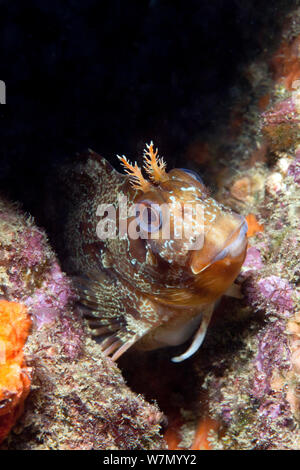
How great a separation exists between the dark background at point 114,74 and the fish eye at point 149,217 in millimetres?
2084

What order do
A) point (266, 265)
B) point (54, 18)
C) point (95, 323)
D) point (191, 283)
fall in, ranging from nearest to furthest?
1. point (191, 283)
2. point (266, 265)
3. point (95, 323)
4. point (54, 18)

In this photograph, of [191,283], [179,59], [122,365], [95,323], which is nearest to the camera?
[191,283]

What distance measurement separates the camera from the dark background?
17.0ft

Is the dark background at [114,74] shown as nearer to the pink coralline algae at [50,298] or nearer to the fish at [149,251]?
the fish at [149,251]

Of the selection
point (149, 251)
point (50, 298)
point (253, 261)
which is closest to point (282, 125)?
point (253, 261)

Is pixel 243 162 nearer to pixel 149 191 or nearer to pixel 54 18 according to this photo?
pixel 149 191

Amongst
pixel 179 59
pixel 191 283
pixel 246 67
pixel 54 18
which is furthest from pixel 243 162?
pixel 54 18

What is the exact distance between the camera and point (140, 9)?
19.1 feet

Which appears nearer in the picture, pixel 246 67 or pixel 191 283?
pixel 191 283

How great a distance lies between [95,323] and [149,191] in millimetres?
1729

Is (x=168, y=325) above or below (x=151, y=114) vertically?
below

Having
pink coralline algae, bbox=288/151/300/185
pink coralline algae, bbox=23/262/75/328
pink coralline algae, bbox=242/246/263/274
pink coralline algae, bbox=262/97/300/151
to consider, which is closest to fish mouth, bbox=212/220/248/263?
pink coralline algae, bbox=242/246/263/274

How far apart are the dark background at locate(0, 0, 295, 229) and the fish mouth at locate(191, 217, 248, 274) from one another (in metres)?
2.71
